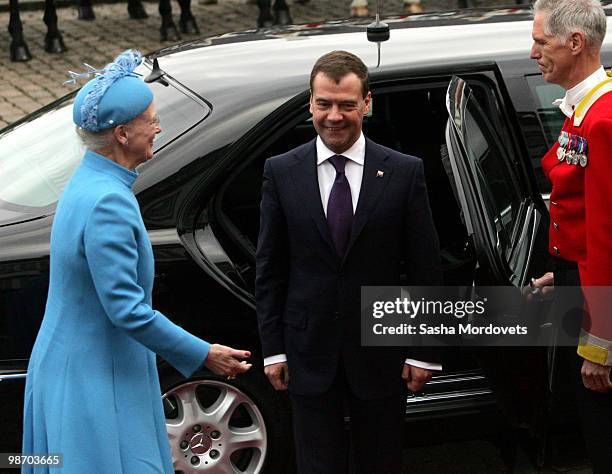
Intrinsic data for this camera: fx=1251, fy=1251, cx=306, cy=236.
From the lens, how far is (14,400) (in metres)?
4.45

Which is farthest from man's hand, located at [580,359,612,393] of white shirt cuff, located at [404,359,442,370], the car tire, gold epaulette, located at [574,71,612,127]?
the car tire

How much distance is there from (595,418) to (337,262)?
951 millimetres

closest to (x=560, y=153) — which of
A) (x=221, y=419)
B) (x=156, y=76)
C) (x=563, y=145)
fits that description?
(x=563, y=145)

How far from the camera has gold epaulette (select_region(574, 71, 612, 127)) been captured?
145 inches

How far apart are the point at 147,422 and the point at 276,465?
3.88ft

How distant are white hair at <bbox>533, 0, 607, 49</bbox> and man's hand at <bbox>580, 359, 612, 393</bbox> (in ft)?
3.15

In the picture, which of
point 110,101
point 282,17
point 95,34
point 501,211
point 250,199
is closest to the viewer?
point 110,101

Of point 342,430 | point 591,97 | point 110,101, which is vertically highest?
point 110,101

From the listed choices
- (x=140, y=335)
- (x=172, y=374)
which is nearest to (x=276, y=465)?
(x=172, y=374)

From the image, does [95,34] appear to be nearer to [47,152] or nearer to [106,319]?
[47,152]

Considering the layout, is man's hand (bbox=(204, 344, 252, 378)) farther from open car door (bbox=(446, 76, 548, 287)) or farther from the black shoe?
the black shoe

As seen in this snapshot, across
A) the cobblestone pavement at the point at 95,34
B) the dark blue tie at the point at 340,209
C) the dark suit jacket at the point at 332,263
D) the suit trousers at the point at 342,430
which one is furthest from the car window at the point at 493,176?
the cobblestone pavement at the point at 95,34

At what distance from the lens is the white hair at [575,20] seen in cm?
372

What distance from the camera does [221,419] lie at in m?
4.57
